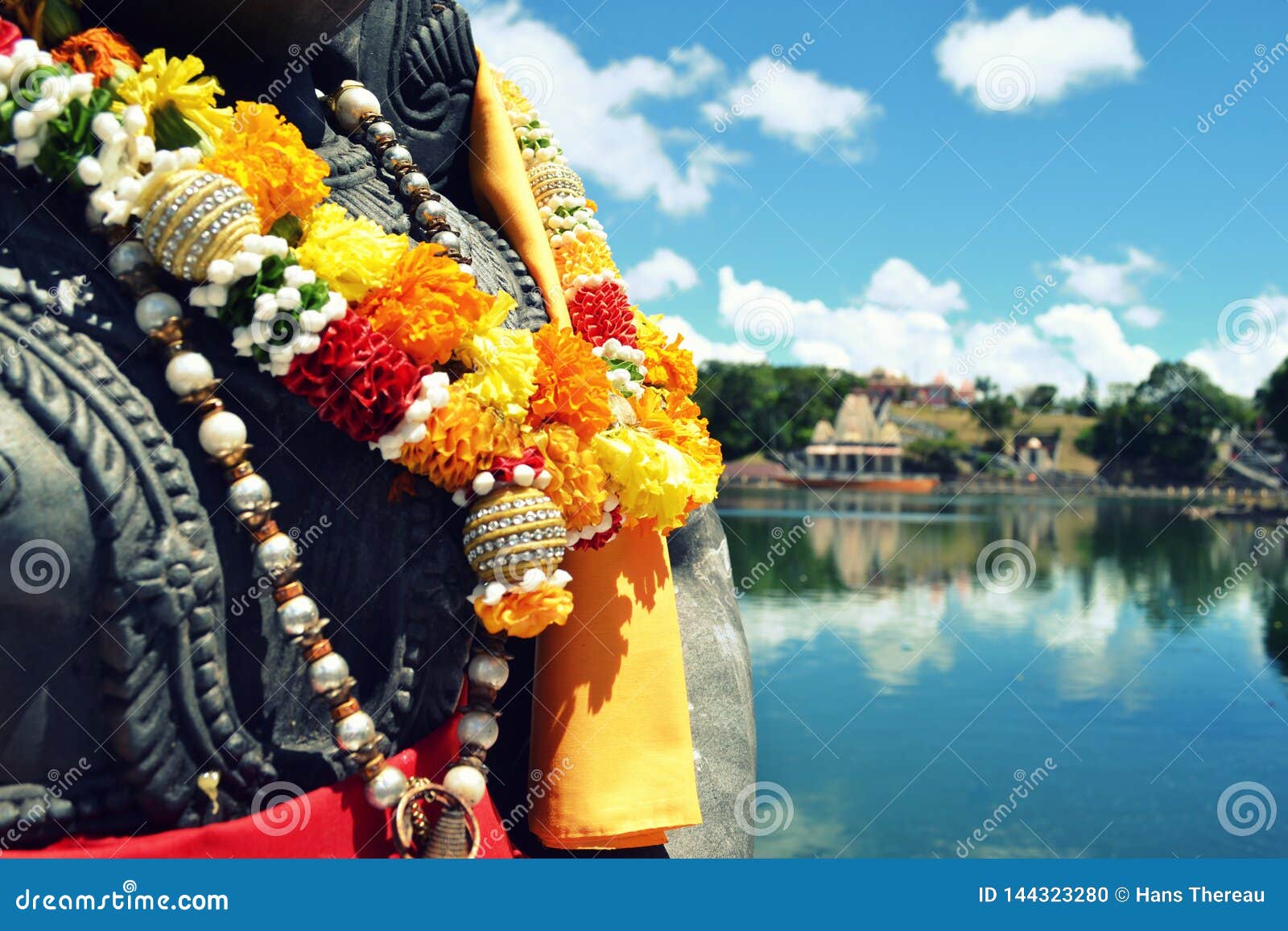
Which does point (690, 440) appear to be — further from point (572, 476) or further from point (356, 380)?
point (356, 380)

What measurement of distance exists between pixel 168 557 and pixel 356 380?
1.67 ft

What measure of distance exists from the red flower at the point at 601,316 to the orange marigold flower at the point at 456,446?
676mm

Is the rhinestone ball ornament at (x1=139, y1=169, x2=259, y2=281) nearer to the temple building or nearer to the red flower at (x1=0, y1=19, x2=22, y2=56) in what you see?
the red flower at (x1=0, y1=19, x2=22, y2=56)

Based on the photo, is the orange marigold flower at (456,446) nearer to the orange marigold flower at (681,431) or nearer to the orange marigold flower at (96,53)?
the orange marigold flower at (681,431)

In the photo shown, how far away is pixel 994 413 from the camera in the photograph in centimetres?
7669

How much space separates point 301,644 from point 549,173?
6.07ft

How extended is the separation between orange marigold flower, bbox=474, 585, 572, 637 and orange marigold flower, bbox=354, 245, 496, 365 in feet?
1.84

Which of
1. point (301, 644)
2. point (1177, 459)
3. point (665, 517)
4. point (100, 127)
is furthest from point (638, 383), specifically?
point (1177, 459)

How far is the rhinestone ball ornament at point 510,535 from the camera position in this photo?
2371 millimetres

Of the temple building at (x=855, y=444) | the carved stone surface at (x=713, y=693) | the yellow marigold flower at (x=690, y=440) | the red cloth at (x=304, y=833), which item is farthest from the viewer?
the temple building at (x=855, y=444)

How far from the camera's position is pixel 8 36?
2096mm

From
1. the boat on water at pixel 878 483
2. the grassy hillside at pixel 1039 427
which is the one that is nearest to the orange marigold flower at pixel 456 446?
the boat on water at pixel 878 483

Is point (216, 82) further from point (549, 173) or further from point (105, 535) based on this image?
point (549, 173)

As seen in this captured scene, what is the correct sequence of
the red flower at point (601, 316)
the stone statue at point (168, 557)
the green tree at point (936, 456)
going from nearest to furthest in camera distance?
the stone statue at point (168, 557), the red flower at point (601, 316), the green tree at point (936, 456)
